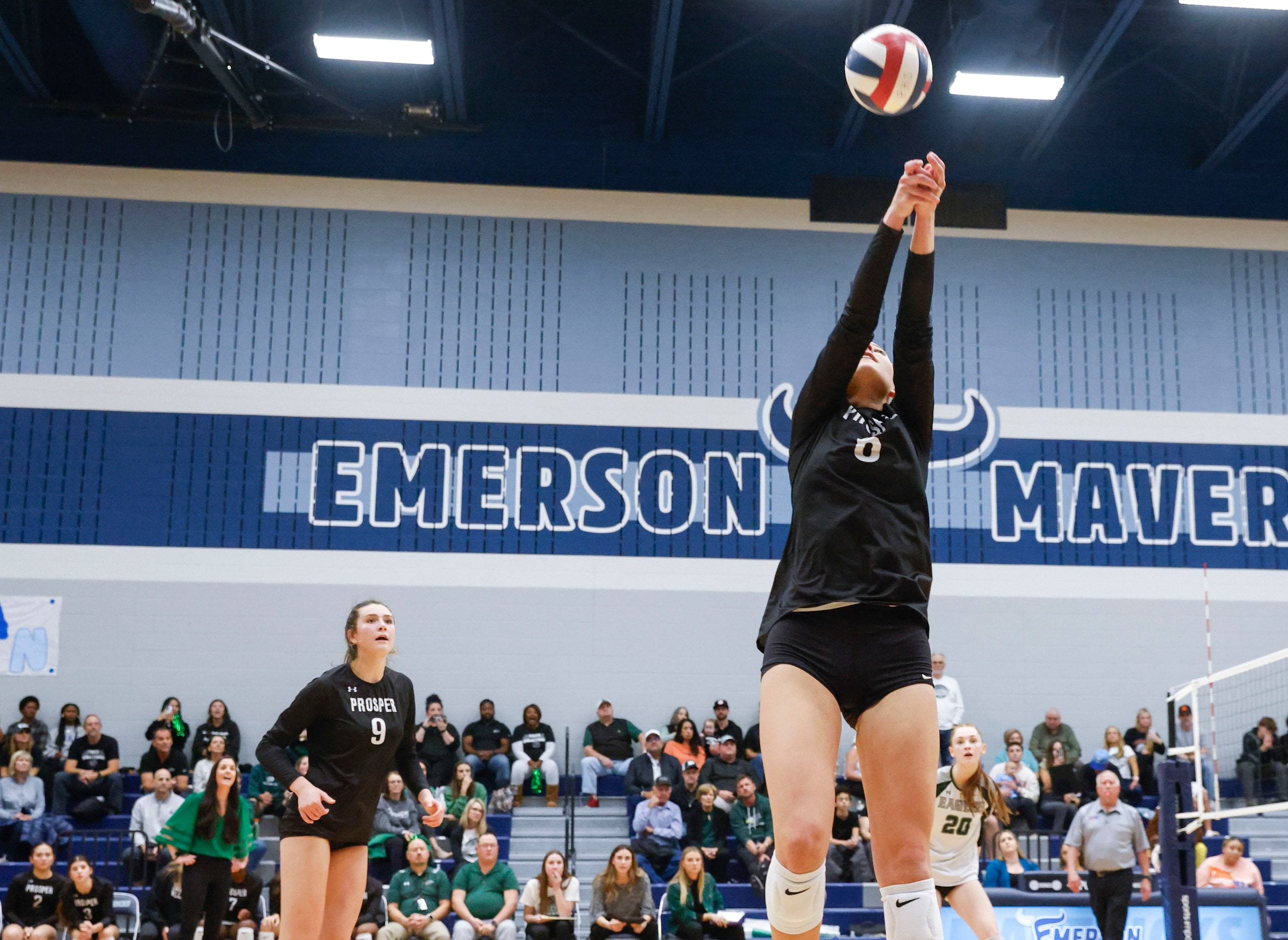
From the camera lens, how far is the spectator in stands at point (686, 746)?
16281mm

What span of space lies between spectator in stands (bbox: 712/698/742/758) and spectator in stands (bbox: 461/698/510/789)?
2744 millimetres

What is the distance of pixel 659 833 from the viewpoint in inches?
571

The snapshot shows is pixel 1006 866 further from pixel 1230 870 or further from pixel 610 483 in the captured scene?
pixel 610 483

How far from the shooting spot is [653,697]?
17422mm

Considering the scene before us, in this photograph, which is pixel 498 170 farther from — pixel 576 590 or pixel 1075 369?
pixel 1075 369

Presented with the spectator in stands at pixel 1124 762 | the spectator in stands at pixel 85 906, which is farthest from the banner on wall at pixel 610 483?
the spectator in stands at pixel 85 906

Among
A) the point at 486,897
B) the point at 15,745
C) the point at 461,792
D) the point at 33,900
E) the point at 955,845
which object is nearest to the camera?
the point at 955,845

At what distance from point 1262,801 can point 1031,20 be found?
34.2 ft

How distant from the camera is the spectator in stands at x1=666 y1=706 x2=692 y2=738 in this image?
16.7 metres

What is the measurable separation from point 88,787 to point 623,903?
22.1 feet

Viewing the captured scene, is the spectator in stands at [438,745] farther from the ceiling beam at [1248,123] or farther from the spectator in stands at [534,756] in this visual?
the ceiling beam at [1248,123]

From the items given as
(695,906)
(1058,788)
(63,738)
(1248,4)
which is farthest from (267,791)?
(1248,4)

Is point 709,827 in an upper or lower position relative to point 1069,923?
upper

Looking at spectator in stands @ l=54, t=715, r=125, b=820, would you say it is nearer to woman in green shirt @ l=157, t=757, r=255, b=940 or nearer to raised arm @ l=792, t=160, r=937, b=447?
woman in green shirt @ l=157, t=757, r=255, b=940
